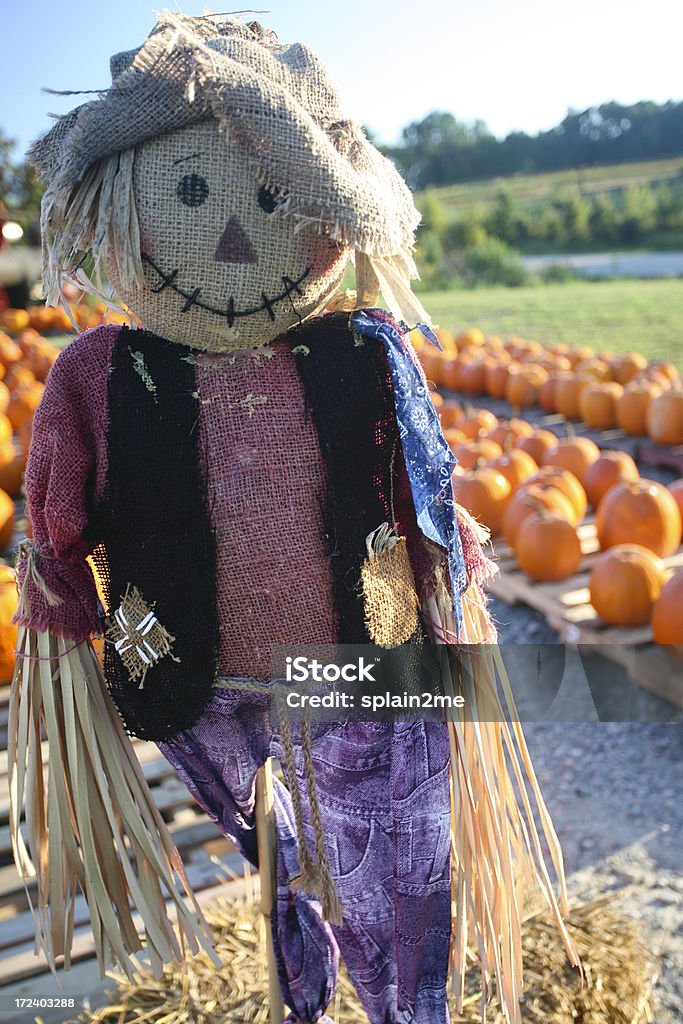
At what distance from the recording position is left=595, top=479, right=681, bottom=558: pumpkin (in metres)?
3.35

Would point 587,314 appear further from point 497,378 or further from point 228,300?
point 228,300

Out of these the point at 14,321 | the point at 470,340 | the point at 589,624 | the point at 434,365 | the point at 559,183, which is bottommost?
the point at 589,624

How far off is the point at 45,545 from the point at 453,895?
970mm

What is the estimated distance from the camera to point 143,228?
1280mm

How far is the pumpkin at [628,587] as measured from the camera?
2924 millimetres

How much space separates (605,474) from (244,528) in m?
2.96

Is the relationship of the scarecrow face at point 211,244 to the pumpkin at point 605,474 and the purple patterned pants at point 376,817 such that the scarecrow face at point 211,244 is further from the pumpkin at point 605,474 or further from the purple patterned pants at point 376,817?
the pumpkin at point 605,474

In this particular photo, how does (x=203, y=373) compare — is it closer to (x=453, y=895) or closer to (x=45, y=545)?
(x=45, y=545)

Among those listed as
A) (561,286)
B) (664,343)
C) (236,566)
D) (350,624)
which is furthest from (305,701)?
(561,286)

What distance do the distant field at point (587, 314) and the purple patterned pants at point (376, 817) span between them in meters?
5.66

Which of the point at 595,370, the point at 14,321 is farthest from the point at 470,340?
the point at 14,321

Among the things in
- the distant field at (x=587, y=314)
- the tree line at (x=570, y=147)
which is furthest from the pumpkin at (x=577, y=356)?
the tree line at (x=570, y=147)

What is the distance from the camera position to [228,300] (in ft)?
4.24

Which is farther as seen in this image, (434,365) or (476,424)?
(434,365)
